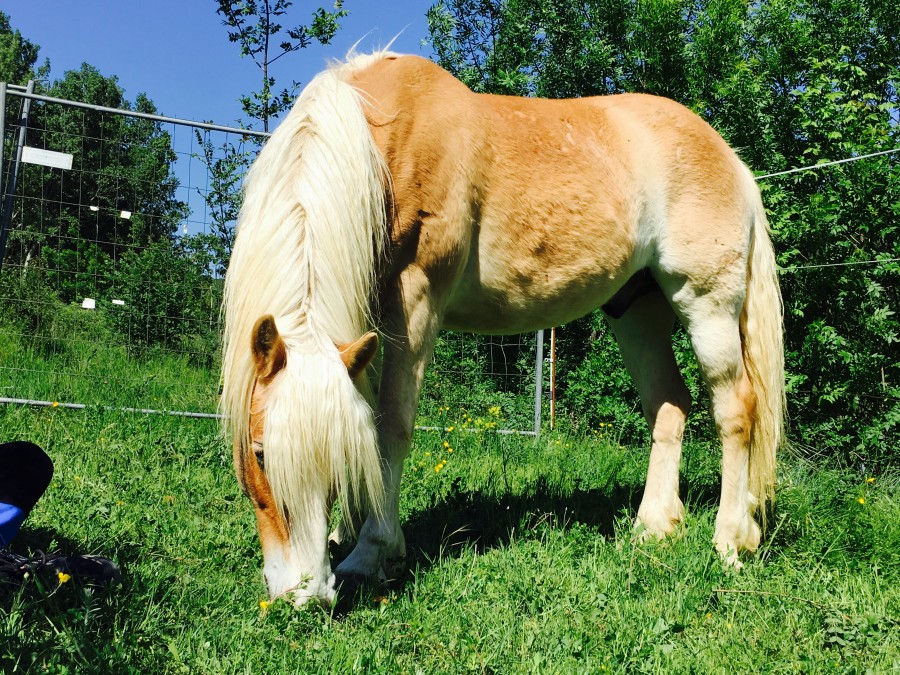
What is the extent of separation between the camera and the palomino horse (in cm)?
227

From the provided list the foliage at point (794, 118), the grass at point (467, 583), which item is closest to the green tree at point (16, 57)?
the foliage at point (794, 118)

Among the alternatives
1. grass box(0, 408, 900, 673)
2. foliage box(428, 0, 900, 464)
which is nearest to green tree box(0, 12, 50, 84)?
foliage box(428, 0, 900, 464)

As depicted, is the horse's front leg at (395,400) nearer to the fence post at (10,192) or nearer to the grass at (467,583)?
the grass at (467,583)

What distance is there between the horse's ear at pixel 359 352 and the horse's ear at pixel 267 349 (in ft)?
0.66

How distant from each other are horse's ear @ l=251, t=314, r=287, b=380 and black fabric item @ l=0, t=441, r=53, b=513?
32.0 inches

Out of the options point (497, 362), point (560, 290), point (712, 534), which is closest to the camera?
point (560, 290)

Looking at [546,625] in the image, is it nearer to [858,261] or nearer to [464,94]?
[464,94]

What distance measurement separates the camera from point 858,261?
17.4ft

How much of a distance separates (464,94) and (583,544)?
2.21 metres

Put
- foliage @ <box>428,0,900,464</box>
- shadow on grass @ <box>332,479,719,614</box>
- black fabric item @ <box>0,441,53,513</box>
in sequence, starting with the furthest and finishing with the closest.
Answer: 1. foliage @ <box>428,0,900,464</box>
2. shadow on grass @ <box>332,479,719,614</box>
3. black fabric item @ <box>0,441,53,513</box>

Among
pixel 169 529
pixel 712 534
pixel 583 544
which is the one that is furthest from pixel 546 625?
pixel 169 529

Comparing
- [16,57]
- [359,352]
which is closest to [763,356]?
[359,352]

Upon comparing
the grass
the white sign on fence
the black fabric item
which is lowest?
the grass

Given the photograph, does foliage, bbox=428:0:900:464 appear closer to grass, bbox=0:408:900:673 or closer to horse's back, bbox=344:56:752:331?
grass, bbox=0:408:900:673
